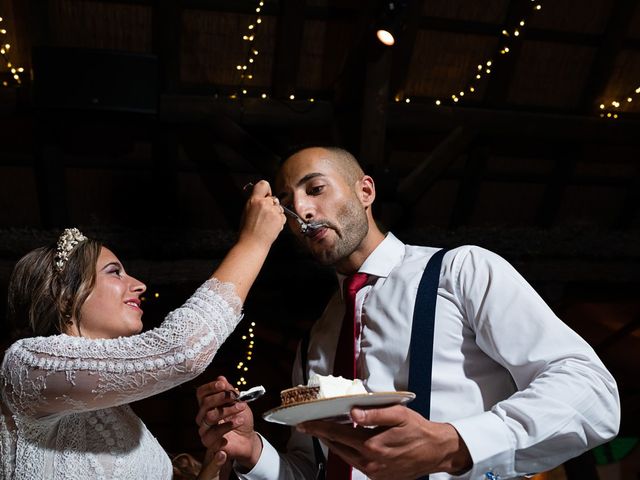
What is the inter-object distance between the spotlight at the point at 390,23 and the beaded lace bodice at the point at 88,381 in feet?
8.74

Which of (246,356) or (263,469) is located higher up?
(263,469)

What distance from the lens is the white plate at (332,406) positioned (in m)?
1.19

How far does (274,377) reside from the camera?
7.04 metres

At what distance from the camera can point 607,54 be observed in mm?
5203

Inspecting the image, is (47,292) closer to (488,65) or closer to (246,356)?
(488,65)

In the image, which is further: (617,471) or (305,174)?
(617,471)

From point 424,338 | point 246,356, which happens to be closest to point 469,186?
point 246,356

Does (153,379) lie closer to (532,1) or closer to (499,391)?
(499,391)

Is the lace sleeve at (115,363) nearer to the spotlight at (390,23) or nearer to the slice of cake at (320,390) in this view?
the slice of cake at (320,390)

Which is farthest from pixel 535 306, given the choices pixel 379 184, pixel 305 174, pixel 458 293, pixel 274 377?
pixel 274 377

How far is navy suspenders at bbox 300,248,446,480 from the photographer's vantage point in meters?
1.72

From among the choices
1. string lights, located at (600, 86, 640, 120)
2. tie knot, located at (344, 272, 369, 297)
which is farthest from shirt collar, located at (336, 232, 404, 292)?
string lights, located at (600, 86, 640, 120)

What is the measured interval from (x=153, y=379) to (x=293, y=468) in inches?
28.1

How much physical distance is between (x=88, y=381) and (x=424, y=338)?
0.83m
